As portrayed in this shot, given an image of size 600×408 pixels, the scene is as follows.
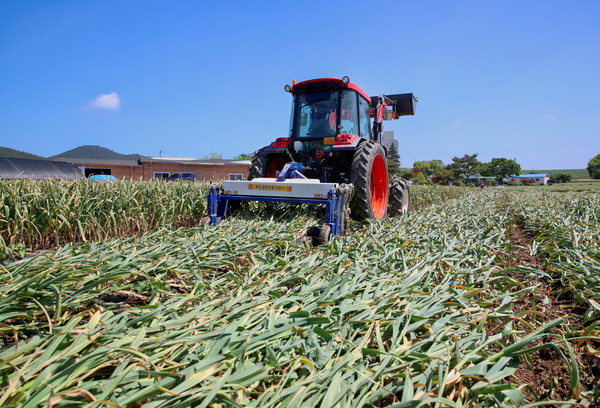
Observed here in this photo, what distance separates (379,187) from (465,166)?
5567cm

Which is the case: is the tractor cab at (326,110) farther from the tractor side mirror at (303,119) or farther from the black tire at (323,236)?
the black tire at (323,236)

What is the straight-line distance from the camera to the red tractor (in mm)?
5002

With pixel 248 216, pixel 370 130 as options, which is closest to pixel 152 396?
pixel 248 216

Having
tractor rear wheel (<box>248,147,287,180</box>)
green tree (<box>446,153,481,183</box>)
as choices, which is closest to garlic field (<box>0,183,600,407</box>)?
tractor rear wheel (<box>248,147,287,180</box>)

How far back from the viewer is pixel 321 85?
537 cm

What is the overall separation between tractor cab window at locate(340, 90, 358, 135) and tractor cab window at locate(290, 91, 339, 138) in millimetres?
108

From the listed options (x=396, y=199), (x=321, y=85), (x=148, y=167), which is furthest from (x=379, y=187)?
(x=148, y=167)

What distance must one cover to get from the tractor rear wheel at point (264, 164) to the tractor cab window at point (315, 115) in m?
0.50

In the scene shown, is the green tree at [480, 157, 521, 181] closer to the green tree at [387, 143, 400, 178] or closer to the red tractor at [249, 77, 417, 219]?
the green tree at [387, 143, 400, 178]

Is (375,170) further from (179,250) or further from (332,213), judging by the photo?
(179,250)

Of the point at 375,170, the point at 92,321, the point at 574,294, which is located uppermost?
the point at 375,170

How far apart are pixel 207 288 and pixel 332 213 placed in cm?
221

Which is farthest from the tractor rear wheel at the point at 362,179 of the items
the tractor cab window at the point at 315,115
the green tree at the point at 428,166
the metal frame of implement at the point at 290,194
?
the green tree at the point at 428,166

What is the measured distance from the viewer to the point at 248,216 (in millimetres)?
4605
